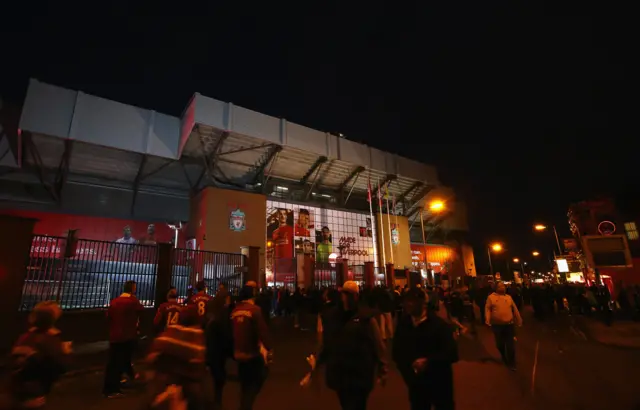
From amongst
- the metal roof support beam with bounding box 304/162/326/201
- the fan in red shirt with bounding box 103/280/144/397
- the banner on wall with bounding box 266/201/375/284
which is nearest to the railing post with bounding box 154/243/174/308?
the fan in red shirt with bounding box 103/280/144/397

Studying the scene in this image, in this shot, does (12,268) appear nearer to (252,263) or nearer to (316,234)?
(252,263)

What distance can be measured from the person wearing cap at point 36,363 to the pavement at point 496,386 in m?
2.43

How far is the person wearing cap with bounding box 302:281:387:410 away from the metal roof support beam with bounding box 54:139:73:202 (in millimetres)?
24704

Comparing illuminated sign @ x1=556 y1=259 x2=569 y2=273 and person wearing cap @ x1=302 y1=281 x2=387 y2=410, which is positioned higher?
illuminated sign @ x1=556 y1=259 x2=569 y2=273

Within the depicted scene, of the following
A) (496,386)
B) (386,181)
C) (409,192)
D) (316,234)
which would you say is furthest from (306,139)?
(496,386)

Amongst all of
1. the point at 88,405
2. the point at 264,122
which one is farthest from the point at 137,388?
the point at 264,122

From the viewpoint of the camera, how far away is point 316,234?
32.2 meters

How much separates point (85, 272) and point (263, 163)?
20.6m

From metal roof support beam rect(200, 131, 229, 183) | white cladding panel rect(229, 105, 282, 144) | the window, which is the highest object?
white cladding panel rect(229, 105, 282, 144)

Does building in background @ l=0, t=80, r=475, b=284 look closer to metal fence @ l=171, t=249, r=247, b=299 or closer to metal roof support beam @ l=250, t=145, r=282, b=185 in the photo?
metal roof support beam @ l=250, t=145, r=282, b=185

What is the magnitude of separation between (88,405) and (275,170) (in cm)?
2659

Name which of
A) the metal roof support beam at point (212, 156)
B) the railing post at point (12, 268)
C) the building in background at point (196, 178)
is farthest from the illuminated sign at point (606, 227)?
the railing post at point (12, 268)

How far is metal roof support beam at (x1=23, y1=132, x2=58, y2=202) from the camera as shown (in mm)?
20950

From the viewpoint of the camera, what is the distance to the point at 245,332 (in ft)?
13.1
